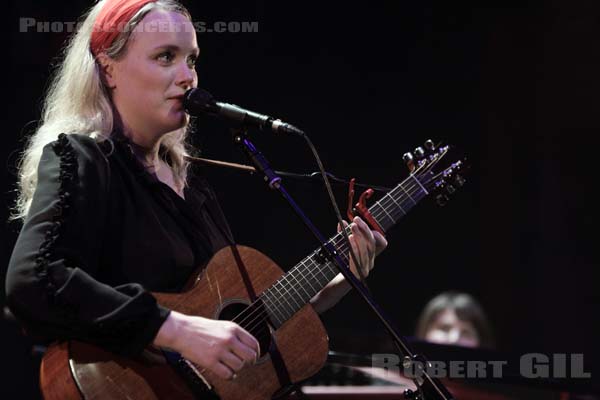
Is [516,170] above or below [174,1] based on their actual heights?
below

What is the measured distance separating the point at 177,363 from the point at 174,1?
109cm

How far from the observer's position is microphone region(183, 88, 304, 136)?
211 cm

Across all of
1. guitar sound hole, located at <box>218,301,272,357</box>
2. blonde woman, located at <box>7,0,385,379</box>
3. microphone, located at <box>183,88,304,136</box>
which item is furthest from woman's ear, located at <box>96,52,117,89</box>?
guitar sound hole, located at <box>218,301,272,357</box>

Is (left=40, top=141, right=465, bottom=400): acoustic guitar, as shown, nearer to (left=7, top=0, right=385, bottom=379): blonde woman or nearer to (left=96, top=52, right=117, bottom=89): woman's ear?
(left=7, top=0, right=385, bottom=379): blonde woman

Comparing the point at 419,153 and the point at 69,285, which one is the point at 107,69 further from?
the point at 419,153

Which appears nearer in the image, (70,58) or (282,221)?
(70,58)

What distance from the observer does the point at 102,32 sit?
238 centimetres

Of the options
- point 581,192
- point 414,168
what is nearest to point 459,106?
point 581,192

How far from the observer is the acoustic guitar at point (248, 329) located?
1.97 m

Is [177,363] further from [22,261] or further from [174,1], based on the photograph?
[174,1]

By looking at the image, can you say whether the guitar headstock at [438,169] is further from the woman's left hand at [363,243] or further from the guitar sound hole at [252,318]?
the guitar sound hole at [252,318]

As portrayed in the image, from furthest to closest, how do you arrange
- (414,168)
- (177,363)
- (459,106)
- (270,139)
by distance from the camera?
(459,106) → (270,139) → (414,168) → (177,363)

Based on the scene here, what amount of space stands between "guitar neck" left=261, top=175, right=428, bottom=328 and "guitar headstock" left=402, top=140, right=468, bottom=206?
0.03 metres

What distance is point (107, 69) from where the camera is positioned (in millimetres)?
2398
